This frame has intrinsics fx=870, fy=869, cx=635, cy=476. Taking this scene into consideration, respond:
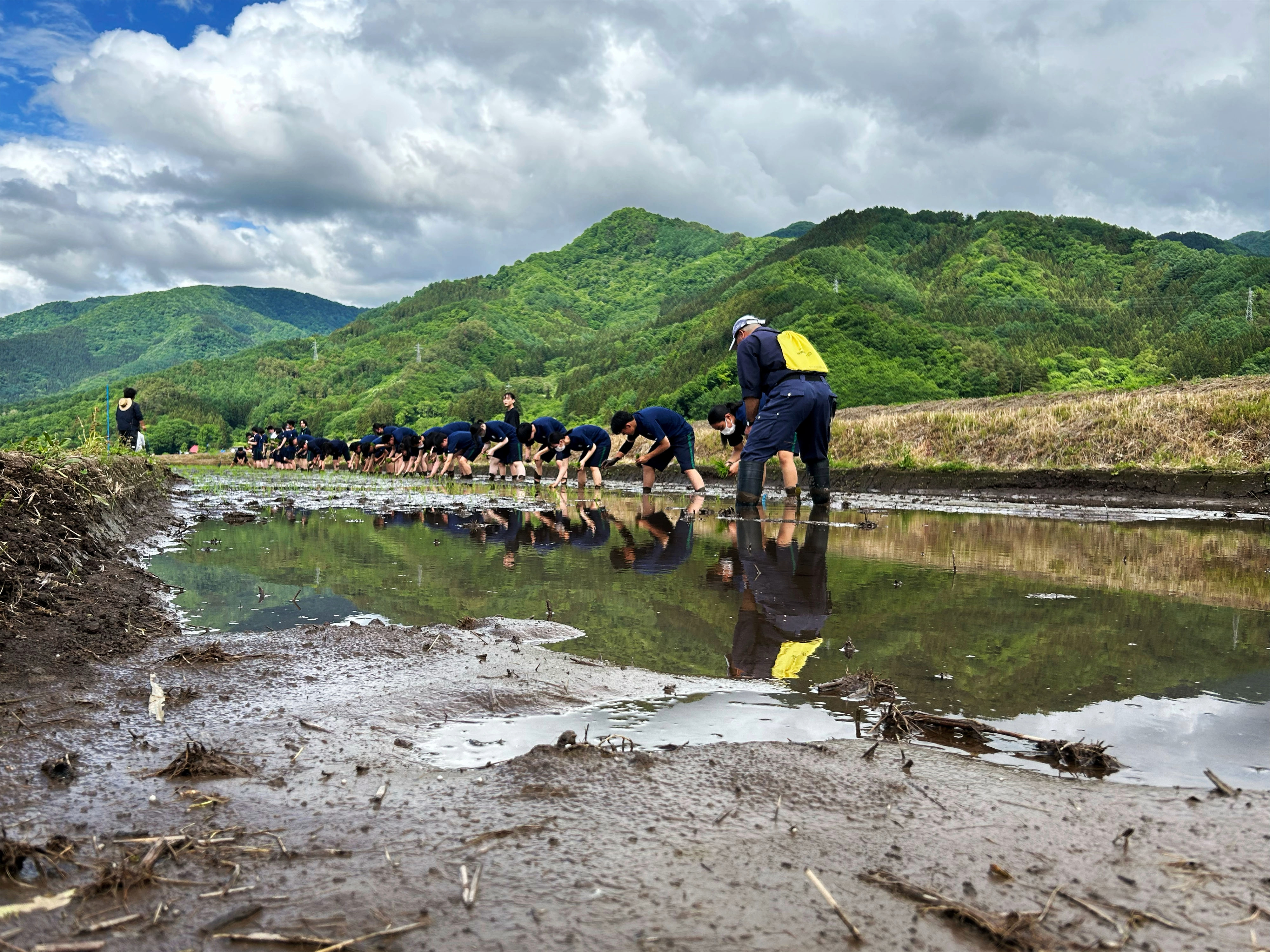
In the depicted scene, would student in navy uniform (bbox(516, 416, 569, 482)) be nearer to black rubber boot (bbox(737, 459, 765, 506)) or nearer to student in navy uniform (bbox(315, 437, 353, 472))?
black rubber boot (bbox(737, 459, 765, 506))

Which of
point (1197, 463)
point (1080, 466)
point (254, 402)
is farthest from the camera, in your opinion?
point (254, 402)

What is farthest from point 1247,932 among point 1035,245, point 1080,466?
point 1035,245

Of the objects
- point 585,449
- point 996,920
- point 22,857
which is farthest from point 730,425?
point 22,857

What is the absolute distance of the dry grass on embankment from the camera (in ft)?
46.4

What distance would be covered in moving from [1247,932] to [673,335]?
295 feet

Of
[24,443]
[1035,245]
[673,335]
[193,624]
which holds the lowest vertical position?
[193,624]

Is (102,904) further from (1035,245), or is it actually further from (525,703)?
(1035,245)

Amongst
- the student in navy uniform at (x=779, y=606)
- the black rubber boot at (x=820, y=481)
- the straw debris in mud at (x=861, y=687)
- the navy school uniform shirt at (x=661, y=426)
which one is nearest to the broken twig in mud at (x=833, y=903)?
the straw debris in mud at (x=861, y=687)

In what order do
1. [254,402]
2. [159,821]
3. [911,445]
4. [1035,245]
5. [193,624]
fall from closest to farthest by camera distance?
[159,821] < [193,624] < [911,445] < [1035,245] < [254,402]

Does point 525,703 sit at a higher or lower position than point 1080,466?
lower

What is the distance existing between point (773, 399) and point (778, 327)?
5529 centimetres

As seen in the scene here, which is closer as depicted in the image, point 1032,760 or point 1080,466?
point 1032,760

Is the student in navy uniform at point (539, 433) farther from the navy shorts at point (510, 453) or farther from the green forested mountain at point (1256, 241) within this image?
the green forested mountain at point (1256, 241)

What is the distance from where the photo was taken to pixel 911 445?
19422mm
